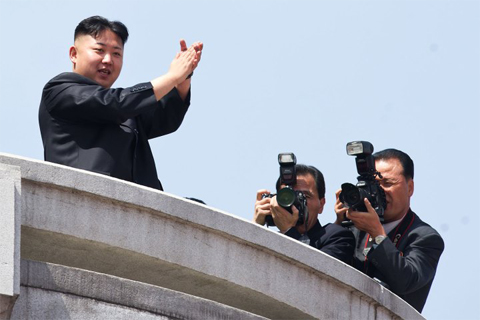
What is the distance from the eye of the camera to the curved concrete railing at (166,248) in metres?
7.43

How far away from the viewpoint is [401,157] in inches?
422

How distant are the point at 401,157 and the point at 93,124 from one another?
10.5ft

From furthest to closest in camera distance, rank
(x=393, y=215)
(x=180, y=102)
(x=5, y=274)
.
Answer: (x=393, y=215)
(x=180, y=102)
(x=5, y=274)

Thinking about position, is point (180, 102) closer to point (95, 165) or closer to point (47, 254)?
point (95, 165)

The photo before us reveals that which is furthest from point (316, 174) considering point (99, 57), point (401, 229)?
point (99, 57)

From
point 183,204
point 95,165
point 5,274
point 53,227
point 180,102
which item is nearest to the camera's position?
point 5,274

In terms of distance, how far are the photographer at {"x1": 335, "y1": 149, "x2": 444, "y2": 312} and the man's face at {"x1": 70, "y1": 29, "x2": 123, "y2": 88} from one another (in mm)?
2330

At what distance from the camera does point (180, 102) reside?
9.56 m

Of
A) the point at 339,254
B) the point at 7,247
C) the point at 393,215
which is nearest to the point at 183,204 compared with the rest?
the point at 7,247

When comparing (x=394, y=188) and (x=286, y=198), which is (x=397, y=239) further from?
(x=286, y=198)

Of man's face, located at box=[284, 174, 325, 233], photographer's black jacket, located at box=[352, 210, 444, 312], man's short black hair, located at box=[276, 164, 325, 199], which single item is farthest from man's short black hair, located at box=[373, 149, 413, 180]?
man's face, located at box=[284, 174, 325, 233]

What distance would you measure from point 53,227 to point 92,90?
1525 mm

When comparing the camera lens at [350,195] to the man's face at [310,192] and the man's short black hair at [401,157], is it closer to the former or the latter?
the man's face at [310,192]

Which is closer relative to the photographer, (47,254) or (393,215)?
(47,254)
